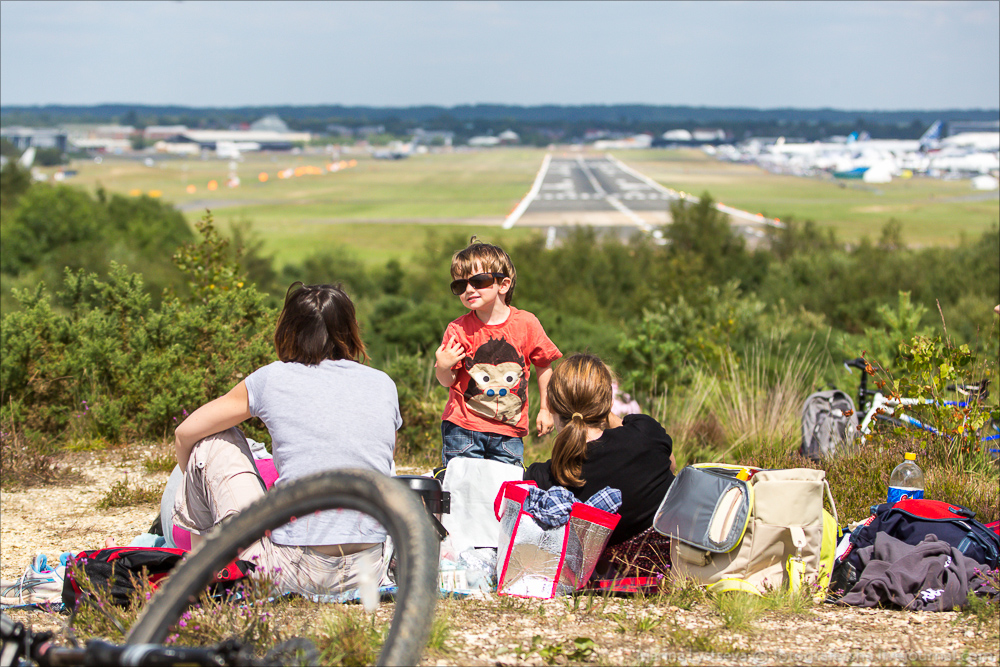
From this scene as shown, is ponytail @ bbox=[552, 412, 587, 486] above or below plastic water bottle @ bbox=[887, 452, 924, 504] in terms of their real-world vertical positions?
above

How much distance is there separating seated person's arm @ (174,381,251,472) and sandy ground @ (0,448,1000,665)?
0.83 m

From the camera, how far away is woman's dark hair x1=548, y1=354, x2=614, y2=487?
3.49 m

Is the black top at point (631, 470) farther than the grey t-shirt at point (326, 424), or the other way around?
the black top at point (631, 470)

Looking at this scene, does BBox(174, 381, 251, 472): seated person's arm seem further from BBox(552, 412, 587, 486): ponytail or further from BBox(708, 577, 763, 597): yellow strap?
BBox(708, 577, 763, 597): yellow strap

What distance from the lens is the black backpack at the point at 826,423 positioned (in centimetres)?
596

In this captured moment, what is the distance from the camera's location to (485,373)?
4.35 metres

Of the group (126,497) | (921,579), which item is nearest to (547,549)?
(921,579)

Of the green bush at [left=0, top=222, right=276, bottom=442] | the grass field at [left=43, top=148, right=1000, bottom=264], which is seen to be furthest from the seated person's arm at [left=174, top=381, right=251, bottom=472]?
the grass field at [left=43, top=148, right=1000, bottom=264]

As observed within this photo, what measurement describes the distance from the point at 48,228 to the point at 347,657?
4136 cm

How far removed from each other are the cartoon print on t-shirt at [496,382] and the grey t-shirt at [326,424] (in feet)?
3.76

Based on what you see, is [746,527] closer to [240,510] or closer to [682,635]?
[682,635]

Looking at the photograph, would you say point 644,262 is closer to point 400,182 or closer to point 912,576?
point 912,576

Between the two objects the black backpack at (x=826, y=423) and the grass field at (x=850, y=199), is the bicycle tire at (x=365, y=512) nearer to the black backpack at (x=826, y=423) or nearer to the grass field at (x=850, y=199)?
the black backpack at (x=826, y=423)

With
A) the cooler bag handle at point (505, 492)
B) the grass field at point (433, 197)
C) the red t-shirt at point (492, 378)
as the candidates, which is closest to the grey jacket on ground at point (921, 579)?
the cooler bag handle at point (505, 492)
